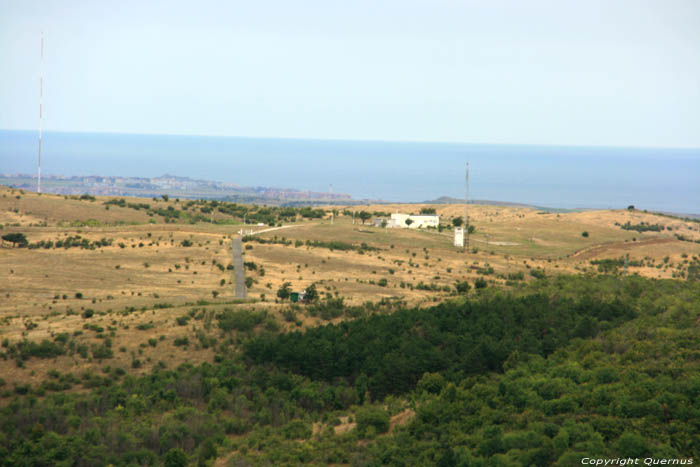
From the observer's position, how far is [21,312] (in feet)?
123

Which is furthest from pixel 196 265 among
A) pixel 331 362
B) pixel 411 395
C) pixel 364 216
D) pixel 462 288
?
pixel 364 216

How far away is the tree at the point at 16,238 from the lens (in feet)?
186

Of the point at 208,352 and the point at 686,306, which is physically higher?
the point at 686,306

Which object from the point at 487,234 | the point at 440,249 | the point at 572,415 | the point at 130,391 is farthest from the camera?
the point at 487,234

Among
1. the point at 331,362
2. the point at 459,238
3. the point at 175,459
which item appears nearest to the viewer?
the point at 175,459

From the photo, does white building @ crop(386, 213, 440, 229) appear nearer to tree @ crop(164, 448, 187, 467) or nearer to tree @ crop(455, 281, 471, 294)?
tree @ crop(455, 281, 471, 294)

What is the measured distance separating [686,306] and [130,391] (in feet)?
82.0

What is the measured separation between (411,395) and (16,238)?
42.9 m

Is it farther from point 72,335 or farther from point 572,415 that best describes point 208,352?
point 572,415

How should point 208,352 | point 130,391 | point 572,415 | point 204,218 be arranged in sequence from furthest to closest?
point 204,218
point 208,352
point 130,391
point 572,415

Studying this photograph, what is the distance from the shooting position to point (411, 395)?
26375 mm

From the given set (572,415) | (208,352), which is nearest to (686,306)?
(572,415)

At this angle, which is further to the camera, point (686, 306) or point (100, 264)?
point (100, 264)

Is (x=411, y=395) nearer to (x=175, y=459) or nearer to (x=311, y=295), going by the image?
(x=175, y=459)
